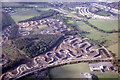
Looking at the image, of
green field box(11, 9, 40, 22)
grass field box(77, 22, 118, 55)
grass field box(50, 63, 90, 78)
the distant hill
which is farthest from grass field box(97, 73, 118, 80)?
green field box(11, 9, 40, 22)

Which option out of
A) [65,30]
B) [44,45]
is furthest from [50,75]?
[65,30]

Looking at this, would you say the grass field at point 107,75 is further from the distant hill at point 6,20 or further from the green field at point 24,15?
the green field at point 24,15

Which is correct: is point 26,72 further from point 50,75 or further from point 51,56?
point 51,56

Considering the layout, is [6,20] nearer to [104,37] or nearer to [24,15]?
[24,15]

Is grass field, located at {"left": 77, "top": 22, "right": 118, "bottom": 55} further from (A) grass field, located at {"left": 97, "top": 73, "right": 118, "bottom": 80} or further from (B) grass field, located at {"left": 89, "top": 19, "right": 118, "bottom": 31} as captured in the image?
(A) grass field, located at {"left": 97, "top": 73, "right": 118, "bottom": 80}

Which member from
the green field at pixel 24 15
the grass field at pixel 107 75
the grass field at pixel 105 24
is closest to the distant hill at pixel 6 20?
the green field at pixel 24 15
